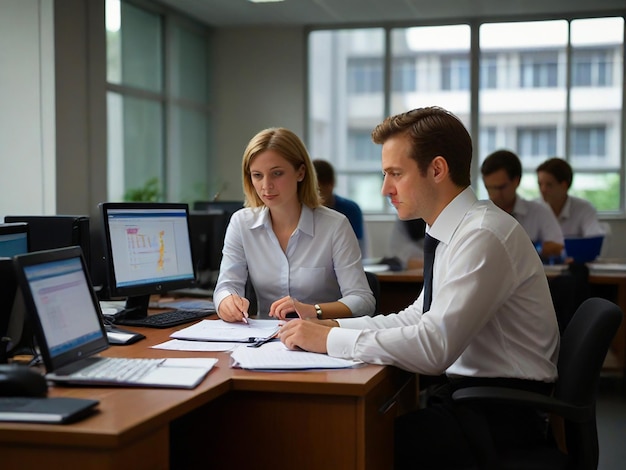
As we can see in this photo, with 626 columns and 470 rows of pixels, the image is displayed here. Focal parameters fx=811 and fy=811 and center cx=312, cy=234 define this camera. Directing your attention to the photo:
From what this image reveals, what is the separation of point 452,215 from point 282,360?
62 centimetres

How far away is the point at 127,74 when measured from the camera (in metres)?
7.75

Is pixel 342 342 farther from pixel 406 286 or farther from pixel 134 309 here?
pixel 406 286

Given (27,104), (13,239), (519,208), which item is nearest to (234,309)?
(13,239)

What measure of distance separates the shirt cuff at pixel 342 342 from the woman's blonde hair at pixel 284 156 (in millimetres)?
1142

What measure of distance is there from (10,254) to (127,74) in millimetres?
5708

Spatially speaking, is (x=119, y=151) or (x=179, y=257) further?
(x=119, y=151)

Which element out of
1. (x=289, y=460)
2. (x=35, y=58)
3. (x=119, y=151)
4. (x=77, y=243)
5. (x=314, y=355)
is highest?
(x=35, y=58)

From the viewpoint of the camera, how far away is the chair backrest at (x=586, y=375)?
2.01 metres

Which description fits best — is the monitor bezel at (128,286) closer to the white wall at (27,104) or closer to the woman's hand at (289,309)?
the woman's hand at (289,309)

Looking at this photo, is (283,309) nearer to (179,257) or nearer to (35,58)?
(179,257)

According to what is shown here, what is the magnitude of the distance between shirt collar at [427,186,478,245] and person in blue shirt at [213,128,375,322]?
87cm

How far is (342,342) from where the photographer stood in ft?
7.18

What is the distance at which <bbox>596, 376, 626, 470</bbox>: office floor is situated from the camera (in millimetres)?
3759

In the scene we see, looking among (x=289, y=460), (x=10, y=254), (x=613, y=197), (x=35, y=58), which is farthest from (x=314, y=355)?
(x=613, y=197)
